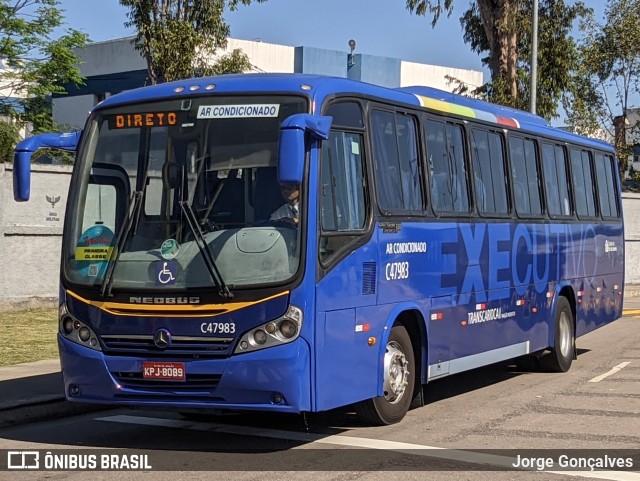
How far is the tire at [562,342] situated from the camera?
1538 cm

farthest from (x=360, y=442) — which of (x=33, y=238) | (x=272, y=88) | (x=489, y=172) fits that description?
(x=33, y=238)

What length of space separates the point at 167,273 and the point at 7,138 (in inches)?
1037

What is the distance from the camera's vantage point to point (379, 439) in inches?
399

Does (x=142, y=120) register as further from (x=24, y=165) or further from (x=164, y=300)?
(x=164, y=300)

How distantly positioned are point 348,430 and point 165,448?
1788 millimetres

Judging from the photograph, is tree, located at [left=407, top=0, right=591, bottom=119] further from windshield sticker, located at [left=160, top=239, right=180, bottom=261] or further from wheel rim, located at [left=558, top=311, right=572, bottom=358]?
windshield sticker, located at [left=160, top=239, right=180, bottom=261]

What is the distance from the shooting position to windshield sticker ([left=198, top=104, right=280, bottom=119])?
9.64 metres

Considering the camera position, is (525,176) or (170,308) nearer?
(170,308)

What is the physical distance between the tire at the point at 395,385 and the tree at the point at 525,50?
865 inches

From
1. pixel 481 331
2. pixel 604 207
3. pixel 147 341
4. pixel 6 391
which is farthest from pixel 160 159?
pixel 604 207

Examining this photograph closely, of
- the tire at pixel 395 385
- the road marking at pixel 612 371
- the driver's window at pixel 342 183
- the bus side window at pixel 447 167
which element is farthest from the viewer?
the road marking at pixel 612 371

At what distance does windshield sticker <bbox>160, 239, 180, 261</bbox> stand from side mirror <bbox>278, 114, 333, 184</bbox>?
1316 millimetres

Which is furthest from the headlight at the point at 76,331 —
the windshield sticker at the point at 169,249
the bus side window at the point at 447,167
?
the bus side window at the point at 447,167

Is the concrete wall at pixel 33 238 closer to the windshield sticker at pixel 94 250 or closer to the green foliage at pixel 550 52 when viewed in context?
the windshield sticker at pixel 94 250
